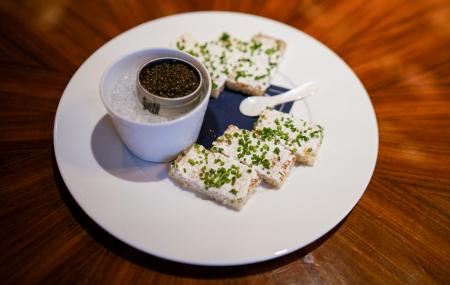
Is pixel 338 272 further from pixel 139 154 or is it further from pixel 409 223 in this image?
pixel 139 154

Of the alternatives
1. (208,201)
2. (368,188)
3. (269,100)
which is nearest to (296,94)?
(269,100)

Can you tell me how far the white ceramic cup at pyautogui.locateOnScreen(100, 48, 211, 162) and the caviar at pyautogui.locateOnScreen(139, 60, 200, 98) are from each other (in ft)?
0.15

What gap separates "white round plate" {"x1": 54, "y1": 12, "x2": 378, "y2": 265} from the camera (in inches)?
56.4

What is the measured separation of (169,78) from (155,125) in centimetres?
29

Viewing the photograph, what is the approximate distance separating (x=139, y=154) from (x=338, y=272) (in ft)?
3.20

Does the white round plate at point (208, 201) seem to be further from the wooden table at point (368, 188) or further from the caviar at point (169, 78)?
the caviar at point (169, 78)

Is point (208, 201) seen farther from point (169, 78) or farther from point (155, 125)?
point (169, 78)

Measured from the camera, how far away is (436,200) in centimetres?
173

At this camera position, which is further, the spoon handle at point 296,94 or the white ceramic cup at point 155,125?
the spoon handle at point 296,94

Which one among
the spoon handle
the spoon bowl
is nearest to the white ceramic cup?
the spoon bowl

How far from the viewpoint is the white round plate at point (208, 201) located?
4.70 feet

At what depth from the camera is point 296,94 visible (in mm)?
1985

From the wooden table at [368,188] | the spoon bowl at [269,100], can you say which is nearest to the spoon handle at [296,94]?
the spoon bowl at [269,100]

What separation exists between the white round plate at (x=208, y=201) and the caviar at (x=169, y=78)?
32 cm
